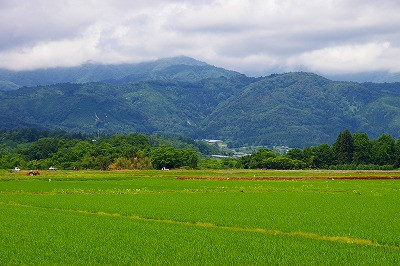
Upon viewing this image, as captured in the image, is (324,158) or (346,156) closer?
(346,156)

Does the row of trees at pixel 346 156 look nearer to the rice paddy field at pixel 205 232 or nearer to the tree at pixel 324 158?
the tree at pixel 324 158

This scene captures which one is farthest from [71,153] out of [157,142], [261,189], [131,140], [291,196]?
[291,196]

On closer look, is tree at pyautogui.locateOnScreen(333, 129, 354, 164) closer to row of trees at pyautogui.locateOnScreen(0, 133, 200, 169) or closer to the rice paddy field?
row of trees at pyautogui.locateOnScreen(0, 133, 200, 169)

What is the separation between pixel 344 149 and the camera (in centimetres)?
10925

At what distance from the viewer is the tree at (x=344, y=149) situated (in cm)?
10919

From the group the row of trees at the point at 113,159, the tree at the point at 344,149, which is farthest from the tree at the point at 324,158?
the row of trees at the point at 113,159

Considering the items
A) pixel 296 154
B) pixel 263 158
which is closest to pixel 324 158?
pixel 296 154

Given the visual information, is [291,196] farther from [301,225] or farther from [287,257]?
[287,257]

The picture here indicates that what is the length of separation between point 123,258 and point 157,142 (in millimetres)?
181872

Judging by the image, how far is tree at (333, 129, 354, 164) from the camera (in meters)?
109

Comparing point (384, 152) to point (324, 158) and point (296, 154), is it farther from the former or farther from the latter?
point (296, 154)

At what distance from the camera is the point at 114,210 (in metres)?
33.8

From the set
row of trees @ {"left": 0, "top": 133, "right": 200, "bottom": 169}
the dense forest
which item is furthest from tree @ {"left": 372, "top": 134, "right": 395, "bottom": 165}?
row of trees @ {"left": 0, "top": 133, "right": 200, "bottom": 169}

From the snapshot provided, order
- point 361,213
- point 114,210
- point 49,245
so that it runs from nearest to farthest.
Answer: point 49,245 → point 361,213 → point 114,210
